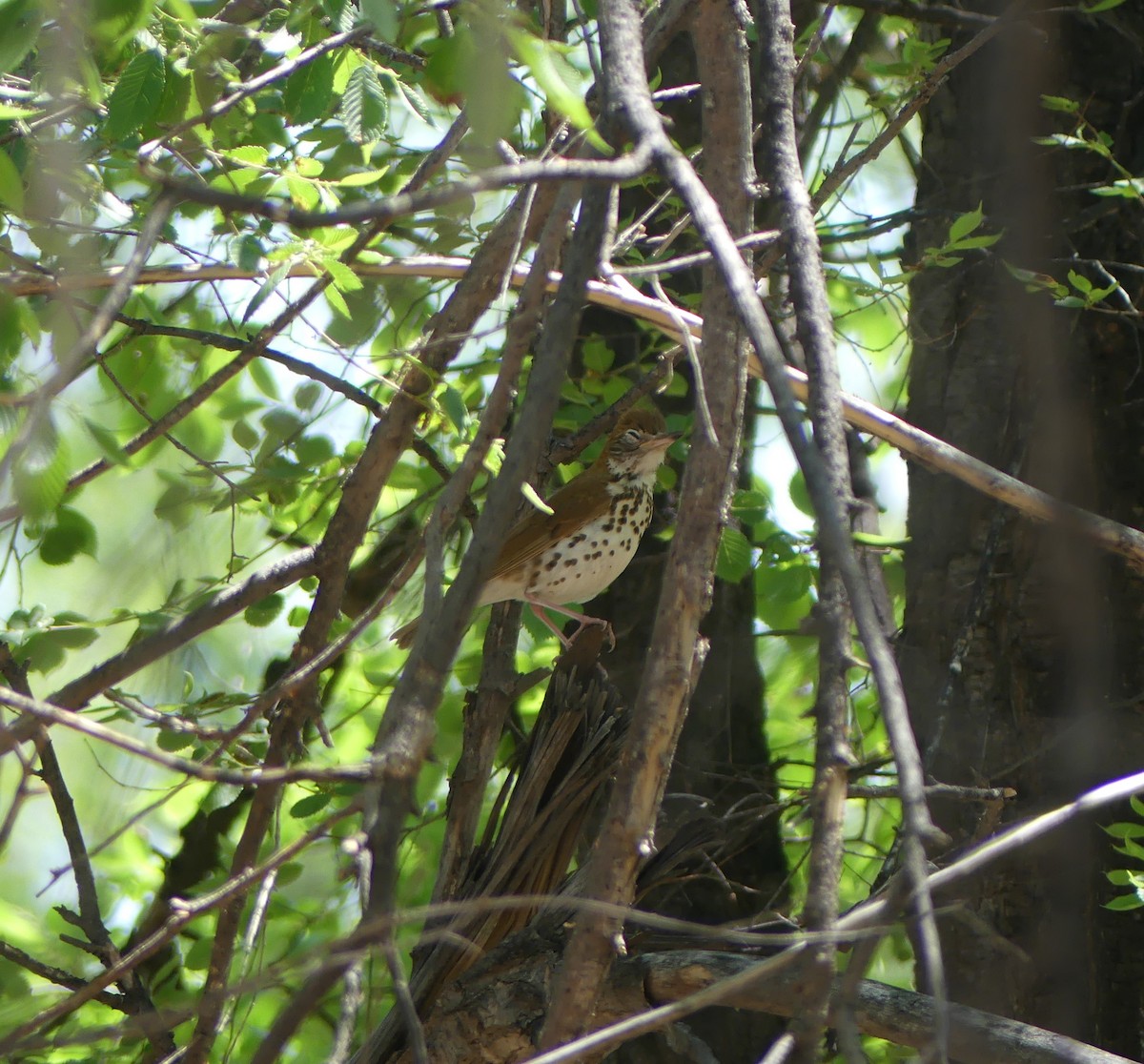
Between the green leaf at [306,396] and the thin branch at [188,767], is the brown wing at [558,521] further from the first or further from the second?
the thin branch at [188,767]

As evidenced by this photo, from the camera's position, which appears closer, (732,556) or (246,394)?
(732,556)

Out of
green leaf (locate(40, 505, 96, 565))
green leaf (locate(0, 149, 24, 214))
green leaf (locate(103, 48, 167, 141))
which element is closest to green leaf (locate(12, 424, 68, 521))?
green leaf (locate(0, 149, 24, 214))

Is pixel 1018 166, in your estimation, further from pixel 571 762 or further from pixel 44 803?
pixel 44 803

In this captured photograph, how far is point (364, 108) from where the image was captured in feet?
6.85

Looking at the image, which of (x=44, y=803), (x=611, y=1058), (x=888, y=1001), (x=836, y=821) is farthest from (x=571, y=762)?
(x=44, y=803)

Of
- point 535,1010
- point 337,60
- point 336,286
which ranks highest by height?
point 337,60

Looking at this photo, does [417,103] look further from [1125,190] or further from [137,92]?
[1125,190]

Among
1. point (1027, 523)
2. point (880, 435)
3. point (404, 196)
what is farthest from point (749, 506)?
point (404, 196)

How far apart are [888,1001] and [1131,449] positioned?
1850 millimetres

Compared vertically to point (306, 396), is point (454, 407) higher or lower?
lower

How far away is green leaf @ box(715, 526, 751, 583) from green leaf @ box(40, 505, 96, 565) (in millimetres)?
1363

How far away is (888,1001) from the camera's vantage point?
1947 millimetres

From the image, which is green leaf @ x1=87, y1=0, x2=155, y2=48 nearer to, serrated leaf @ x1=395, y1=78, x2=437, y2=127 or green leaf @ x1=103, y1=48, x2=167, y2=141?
green leaf @ x1=103, y1=48, x2=167, y2=141

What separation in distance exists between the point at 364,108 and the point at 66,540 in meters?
1.13
